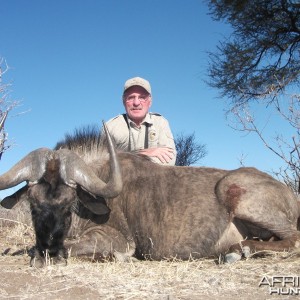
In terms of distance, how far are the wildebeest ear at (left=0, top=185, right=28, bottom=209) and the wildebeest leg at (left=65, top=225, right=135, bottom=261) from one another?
1.90 ft

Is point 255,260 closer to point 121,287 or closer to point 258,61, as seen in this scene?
point 121,287

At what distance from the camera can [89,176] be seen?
14.6ft

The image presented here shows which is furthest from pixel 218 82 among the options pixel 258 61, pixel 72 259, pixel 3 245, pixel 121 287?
pixel 121 287

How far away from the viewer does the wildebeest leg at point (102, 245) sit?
4.47 m

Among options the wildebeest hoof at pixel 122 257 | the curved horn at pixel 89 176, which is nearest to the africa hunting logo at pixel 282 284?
the wildebeest hoof at pixel 122 257

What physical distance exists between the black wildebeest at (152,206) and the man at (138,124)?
161cm

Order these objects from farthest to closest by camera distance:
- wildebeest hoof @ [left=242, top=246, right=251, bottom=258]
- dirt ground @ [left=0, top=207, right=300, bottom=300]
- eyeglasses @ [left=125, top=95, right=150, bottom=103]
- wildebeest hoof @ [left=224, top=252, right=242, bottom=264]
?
1. eyeglasses @ [left=125, top=95, right=150, bottom=103]
2. wildebeest hoof @ [left=242, top=246, right=251, bottom=258]
3. wildebeest hoof @ [left=224, top=252, right=242, bottom=264]
4. dirt ground @ [left=0, top=207, right=300, bottom=300]

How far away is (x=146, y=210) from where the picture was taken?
15.8 feet

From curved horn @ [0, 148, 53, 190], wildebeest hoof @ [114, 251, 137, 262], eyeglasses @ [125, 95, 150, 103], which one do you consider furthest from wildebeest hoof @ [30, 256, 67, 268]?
eyeglasses @ [125, 95, 150, 103]

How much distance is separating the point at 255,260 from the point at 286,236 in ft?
1.68

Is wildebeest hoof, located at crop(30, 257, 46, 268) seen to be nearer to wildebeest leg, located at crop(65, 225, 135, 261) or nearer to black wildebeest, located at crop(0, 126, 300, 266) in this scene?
black wildebeest, located at crop(0, 126, 300, 266)

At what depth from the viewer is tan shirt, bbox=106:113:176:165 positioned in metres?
6.64

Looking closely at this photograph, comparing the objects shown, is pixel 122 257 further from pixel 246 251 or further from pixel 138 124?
pixel 138 124

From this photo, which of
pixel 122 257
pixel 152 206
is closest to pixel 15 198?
pixel 122 257
